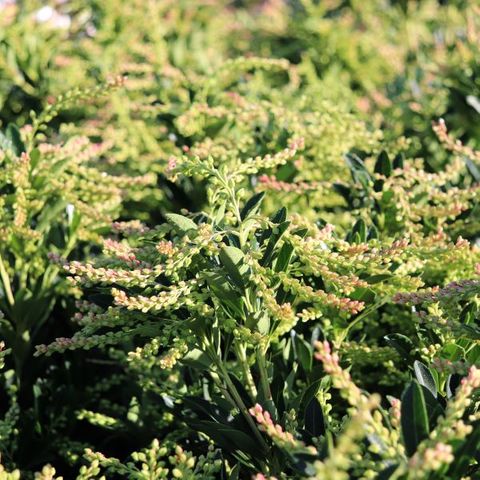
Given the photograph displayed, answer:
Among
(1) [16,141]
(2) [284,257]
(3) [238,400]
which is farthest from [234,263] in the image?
(1) [16,141]

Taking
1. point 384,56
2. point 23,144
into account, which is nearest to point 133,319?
point 23,144

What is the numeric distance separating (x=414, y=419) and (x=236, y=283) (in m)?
0.54

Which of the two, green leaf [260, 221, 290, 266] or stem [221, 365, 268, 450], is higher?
green leaf [260, 221, 290, 266]

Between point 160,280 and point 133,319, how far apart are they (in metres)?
0.13

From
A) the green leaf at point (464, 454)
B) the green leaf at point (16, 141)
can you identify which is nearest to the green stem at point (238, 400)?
the green leaf at point (464, 454)

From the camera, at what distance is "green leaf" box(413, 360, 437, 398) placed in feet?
5.44

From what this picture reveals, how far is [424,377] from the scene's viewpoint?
1.67m

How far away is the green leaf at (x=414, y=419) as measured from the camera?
1.35 metres

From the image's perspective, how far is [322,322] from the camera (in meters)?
2.38

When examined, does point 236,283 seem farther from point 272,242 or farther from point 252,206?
point 252,206

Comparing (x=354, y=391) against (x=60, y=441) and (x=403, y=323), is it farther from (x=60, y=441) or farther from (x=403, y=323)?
(x=60, y=441)

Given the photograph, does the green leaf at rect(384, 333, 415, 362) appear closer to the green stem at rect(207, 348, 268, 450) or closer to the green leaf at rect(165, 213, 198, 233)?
the green stem at rect(207, 348, 268, 450)

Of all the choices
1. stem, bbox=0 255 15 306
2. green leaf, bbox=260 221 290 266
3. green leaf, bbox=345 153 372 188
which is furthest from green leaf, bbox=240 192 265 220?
stem, bbox=0 255 15 306

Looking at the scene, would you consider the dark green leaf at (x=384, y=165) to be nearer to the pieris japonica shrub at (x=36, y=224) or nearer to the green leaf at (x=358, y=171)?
the green leaf at (x=358, y=171)
